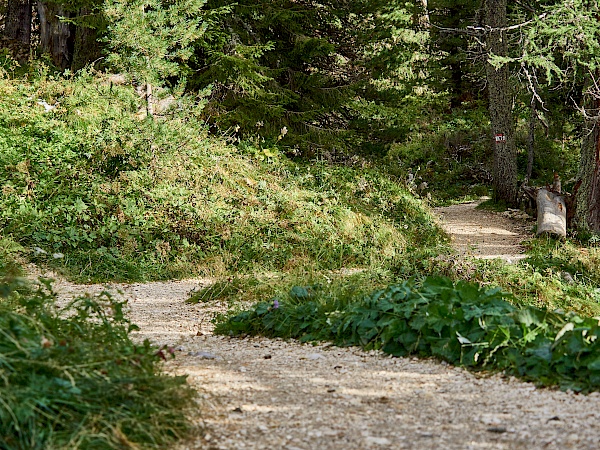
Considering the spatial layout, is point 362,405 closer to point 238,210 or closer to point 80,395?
point 80,395

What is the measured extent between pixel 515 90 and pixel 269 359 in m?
14.5

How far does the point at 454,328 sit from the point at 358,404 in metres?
1.01

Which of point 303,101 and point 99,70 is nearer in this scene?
point 99,70

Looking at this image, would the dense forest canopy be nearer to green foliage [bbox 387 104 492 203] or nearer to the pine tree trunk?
the pine tree trunk

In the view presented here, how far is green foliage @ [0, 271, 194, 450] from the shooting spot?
9.23 ft

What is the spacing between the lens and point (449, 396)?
3.84 metres

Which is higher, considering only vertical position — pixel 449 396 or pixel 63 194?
pixel 63 194

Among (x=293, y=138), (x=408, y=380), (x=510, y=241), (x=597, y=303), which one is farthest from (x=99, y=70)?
(x=408, y=380)

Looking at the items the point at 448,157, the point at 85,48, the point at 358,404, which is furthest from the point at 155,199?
the point at 448,157

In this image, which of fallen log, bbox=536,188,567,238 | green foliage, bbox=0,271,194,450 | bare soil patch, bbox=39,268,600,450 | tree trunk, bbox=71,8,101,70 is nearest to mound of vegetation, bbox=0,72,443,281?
tree trunk, bbox=71,8,101,70

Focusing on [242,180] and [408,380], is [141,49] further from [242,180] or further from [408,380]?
[408,380]

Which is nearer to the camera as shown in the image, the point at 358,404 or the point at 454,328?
the point at 358,404

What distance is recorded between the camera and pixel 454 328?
4453mm

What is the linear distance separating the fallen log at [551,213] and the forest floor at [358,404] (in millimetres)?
8222
